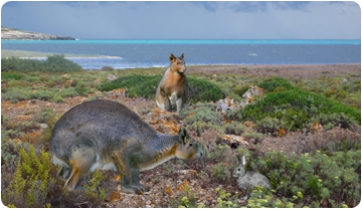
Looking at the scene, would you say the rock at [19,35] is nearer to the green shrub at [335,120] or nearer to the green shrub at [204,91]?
the green shrub at [204,91]

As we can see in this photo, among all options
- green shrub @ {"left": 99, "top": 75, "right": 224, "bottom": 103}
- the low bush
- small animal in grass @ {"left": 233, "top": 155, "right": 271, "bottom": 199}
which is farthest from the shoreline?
small animal in grass @ {"left": 233, "top": 155, "right": 271, "bottom": 199}

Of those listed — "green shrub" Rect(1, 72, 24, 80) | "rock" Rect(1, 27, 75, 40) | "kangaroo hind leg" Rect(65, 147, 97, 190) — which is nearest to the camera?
"kangaroo hind leg" Rect(65, 147, 97, 190)

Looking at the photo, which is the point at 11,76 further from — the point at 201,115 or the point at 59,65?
the point at 201,115

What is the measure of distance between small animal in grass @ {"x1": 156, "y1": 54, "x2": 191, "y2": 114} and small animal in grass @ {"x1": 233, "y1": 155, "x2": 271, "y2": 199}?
1353 mm

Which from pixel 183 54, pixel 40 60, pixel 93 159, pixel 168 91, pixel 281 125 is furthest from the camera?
pixel 40 60

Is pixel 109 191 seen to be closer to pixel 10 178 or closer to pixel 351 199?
pixel 10 178

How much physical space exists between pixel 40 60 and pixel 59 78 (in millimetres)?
1300

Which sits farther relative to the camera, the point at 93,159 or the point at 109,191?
the point at 109,191

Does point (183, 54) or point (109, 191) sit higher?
point (183, 54)

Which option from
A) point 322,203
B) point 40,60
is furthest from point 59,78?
point 322,203

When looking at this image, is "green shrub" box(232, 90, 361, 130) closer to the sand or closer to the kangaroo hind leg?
the sand

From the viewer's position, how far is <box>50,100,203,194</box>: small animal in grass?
19.5ft

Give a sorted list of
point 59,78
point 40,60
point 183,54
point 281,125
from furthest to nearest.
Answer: point 40,60, point 59,78, point 281,125, point 183,54

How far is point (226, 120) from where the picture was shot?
1004 cm
